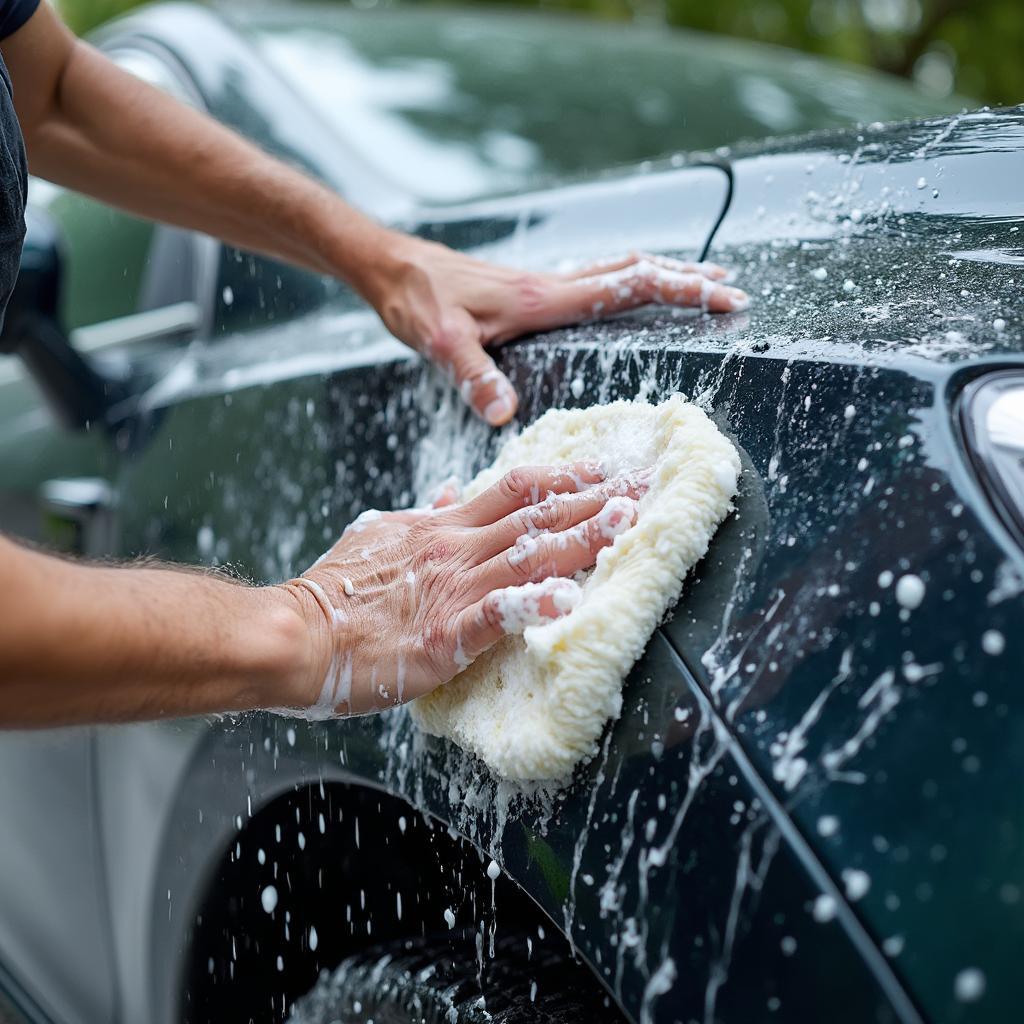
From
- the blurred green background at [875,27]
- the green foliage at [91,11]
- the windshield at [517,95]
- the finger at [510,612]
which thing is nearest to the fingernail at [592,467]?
the finger at [510,612]

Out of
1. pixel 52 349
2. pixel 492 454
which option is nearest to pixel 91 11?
pixel 52 349

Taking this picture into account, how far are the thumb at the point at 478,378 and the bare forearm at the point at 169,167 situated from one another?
0.39 m

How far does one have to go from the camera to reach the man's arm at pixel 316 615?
40.4 inches

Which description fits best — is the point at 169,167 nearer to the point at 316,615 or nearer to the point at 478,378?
the point at 478,378

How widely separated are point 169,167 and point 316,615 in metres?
1.08

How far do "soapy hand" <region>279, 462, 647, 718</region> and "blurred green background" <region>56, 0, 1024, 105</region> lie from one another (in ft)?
25.2

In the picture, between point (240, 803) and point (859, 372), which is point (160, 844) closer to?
point (240, 803)

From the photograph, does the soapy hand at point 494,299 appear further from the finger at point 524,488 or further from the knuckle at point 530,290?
the finger at point 524,488

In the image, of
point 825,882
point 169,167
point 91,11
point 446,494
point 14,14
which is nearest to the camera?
point 825,882

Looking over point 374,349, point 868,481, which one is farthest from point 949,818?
point 374,349

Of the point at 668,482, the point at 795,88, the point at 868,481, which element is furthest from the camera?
the point at 795,88

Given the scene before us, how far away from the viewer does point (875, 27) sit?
8.96 metres

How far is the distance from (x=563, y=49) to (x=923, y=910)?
2447 mm

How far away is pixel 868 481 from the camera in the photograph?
3.15 ft
